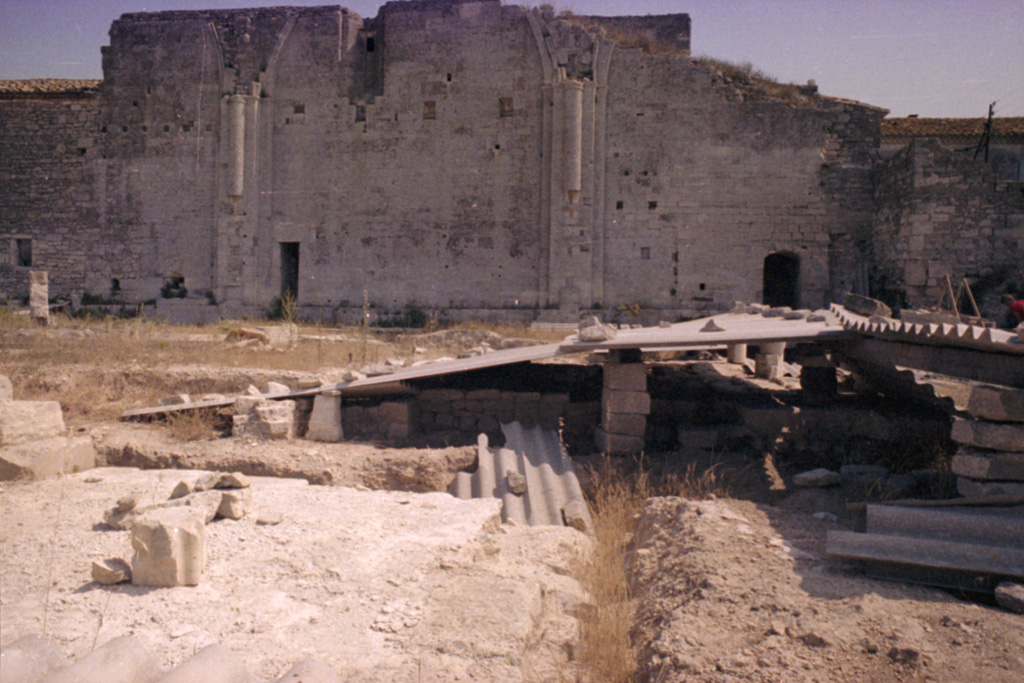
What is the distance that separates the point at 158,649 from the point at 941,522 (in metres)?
4.04

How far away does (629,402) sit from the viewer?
22.1 feet

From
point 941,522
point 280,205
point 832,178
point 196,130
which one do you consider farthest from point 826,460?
point 196,130

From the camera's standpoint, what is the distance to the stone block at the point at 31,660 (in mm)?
2248

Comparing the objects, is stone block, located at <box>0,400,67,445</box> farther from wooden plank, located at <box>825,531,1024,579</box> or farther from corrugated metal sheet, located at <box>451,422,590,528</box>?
wooden plank, located at <box>825,531,1024,579</box>

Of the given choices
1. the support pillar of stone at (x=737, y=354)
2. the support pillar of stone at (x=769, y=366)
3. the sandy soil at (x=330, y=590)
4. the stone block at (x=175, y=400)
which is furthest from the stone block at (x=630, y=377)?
the stone block at (x=175, y=400)

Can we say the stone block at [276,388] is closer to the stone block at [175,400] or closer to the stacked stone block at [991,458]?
the stone block at [175,400]

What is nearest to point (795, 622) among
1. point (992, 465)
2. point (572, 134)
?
point (992, 465)

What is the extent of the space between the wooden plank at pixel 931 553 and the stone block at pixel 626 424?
302cm

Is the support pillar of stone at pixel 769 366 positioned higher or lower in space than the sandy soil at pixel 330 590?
higher

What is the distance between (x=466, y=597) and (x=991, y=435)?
3681 millimetres

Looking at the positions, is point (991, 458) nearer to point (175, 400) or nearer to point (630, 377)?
point (630, 377)

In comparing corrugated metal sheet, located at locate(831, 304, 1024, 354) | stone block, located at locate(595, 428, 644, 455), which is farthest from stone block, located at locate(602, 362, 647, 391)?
corrugated metal sheet, located at locate(831, 304, 1024, 354)

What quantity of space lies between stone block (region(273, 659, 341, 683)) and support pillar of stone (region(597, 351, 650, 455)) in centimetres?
450

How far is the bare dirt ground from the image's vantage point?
2.83m
